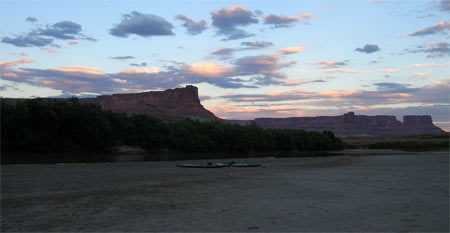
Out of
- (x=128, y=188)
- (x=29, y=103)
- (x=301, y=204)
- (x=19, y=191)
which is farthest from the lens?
(x=29, y=103)

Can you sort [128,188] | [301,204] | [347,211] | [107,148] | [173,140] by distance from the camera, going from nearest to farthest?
1. [347,211]
2. [301,204]
3. [128,188]
4. [107,148]
5. [173,140]

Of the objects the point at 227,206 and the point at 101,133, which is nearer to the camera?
the point at 227,206

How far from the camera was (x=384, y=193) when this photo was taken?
17.5 m

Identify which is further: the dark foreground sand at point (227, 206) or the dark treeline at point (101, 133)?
the dark treeline at point (101, 133)

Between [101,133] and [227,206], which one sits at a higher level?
[101,133]

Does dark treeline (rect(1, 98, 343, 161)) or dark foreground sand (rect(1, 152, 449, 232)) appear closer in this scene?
A: dark foreground sand (rect(1, 152, 449, 232))

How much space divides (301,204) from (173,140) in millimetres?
60878

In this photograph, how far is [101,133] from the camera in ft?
203

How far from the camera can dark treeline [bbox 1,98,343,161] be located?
165ft

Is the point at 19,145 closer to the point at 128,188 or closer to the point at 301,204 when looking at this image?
the point at 128,188

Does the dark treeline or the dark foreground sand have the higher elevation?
the dark treeline

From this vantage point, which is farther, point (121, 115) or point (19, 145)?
point (121, 115)

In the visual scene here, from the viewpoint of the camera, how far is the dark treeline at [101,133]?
50.2m

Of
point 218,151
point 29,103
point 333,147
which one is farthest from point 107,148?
point 333,147
